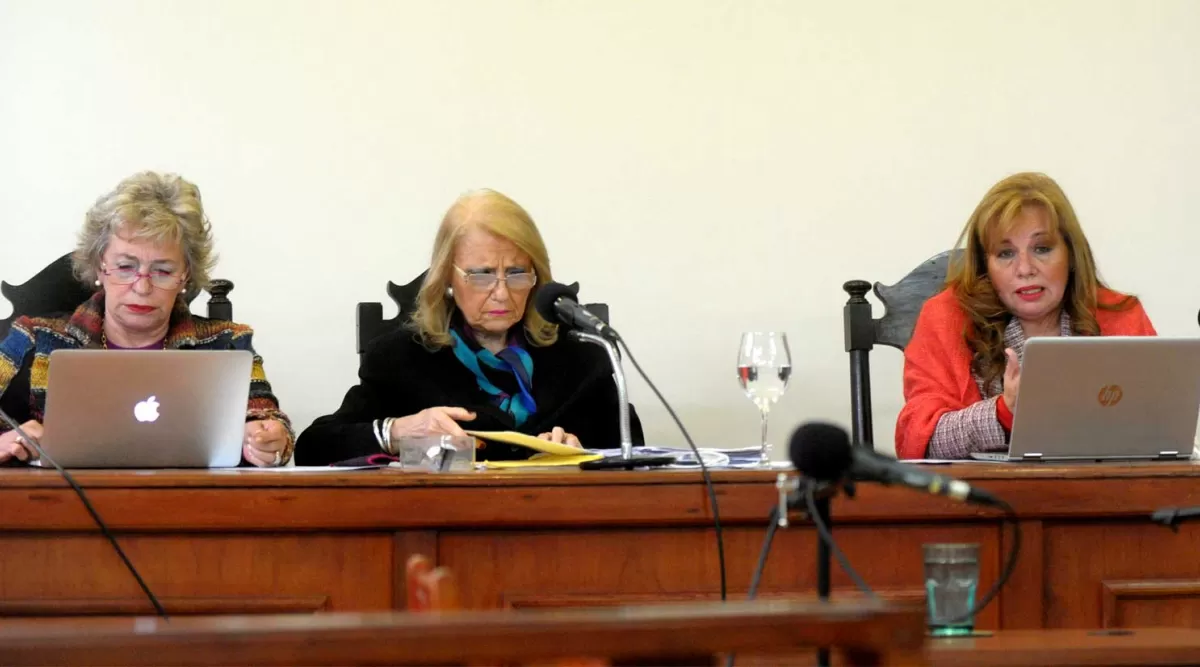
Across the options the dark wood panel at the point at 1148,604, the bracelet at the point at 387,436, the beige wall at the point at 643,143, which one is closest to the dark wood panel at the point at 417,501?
the dark wood panel at the point at 1148,604

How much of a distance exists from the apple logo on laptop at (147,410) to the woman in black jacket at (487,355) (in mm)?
505

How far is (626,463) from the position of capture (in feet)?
5.90

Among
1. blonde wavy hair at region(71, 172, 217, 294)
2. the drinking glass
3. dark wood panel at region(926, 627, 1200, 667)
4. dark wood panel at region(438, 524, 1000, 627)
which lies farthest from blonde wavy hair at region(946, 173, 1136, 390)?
blonde wavy hair at region(71, 172, 217, 294)

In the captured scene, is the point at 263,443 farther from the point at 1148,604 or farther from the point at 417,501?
the point at 1148,604

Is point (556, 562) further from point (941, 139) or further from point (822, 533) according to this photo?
point (941, 139)

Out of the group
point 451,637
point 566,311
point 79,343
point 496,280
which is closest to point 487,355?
point 496,280

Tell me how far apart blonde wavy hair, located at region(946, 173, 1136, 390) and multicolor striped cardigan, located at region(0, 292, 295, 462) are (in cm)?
125

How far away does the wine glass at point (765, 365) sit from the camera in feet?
6.26

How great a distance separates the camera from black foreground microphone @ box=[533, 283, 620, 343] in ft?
6.18

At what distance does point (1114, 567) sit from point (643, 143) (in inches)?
63.5

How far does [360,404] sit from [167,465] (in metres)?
0.54

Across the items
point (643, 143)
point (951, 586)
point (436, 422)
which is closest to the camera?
point (951, 586)

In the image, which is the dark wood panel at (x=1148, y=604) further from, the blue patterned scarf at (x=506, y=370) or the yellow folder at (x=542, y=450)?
the blue patterned scarf at (x=506, y=370)

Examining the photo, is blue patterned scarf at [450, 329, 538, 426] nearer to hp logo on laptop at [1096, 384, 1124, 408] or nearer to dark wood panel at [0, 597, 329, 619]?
dark wood panel at [0, 597, 329, 619]
